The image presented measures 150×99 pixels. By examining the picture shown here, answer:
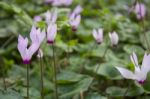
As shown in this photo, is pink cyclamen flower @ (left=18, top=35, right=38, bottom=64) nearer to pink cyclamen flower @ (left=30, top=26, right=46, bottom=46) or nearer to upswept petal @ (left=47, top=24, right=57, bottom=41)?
pink cyclamen flower @ (left=30, top=26, right=46, bottom=46)

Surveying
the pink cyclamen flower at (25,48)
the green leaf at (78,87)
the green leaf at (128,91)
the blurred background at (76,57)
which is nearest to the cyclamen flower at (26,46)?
the pink cyclamen flower at (25,48)

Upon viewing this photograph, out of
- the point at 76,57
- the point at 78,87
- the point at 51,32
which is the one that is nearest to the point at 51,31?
the point at 51,32

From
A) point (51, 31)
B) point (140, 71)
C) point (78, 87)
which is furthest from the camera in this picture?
point (78, 87)

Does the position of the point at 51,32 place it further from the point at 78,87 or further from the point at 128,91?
the point at 128,91

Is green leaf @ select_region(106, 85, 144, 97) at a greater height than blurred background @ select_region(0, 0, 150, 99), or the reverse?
blurred background @ select_region(0, 0, 150, 99)

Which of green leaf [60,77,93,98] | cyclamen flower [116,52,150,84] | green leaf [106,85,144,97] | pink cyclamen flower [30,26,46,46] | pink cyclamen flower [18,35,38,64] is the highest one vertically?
pink cyclamen flower [30,26,46,46]

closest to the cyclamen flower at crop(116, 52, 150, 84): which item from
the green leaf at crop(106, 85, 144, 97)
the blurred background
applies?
the blurred background

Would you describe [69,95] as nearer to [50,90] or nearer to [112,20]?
[50,90]

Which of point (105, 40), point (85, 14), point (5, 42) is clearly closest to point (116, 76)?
point (105, 40)

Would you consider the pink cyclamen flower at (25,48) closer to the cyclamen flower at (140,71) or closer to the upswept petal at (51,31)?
the upswept petal at (51,31)

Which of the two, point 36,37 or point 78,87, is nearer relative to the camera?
point 36,37

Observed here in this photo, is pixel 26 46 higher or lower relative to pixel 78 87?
higher
